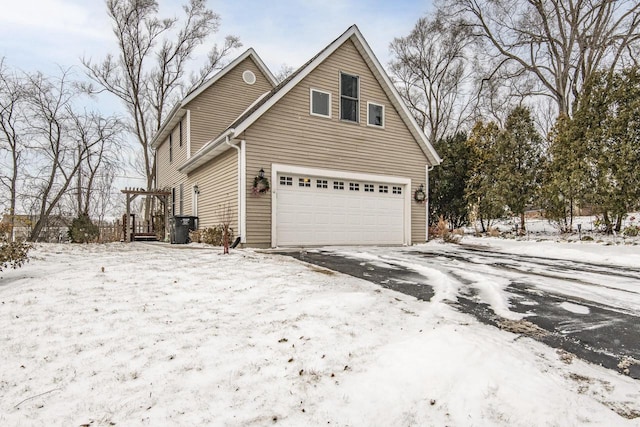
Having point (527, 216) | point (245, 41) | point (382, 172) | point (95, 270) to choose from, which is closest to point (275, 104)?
point (382, 172)

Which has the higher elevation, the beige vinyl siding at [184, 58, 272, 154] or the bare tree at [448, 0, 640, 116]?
the bare tree at [448, 0, 640, 116]

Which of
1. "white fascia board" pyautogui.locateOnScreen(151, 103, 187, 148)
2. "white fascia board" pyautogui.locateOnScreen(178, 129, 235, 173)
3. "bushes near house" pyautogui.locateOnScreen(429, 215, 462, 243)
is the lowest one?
"bushes near house" pyautogui.locateOnScreen(429, 215, 462, 243)

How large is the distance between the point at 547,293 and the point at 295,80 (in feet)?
25.4

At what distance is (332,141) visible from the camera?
405 inches

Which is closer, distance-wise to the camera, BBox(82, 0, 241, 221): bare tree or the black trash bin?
the black trash bin

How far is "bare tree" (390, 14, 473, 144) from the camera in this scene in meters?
21.9

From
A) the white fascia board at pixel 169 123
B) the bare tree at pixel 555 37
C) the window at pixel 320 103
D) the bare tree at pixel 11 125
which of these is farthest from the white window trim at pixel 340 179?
the bare tree at pixel 11 125

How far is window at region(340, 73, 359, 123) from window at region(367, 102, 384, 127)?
459mm

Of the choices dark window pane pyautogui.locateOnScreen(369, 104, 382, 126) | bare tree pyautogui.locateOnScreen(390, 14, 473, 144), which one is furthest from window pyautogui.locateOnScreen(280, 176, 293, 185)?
bare tree pyautogui.locateOnScreen(390, 14, 473, 144)

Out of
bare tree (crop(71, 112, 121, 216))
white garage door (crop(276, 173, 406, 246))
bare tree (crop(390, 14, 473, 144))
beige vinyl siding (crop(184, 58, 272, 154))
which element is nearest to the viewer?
white garage door (crop(276, 173, 406, 246))

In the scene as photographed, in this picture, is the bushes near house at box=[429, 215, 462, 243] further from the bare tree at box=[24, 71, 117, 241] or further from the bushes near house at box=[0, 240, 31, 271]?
the bare tree at box=[24, 71, 117, 241]

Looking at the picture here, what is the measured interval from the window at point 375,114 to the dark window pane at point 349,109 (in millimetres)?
448

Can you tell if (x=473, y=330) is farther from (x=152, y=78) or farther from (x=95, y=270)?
(x=152, y=78)

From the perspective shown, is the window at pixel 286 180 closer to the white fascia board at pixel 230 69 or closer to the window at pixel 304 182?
Result: the window at pixel 304 182
